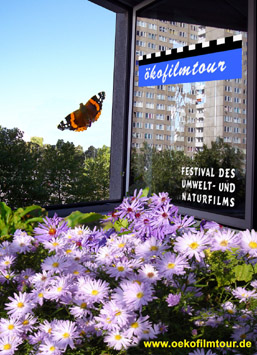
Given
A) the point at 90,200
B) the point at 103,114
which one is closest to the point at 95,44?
the point at 103,114

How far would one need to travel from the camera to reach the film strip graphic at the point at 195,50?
4.46 m

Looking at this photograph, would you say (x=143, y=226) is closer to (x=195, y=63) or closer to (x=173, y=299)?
(x=173, y=299)

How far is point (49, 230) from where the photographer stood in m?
0.67

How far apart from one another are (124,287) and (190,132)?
4.59m

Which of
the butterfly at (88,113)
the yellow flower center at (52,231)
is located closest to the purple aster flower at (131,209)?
the yellow flower center at (52,231)

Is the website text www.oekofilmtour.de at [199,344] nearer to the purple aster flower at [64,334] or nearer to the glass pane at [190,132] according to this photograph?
the purple aster flower at [64,334]

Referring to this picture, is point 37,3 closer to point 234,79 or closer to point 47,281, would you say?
point 234,79

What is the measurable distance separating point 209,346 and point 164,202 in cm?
25

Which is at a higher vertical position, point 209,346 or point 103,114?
point 103,114

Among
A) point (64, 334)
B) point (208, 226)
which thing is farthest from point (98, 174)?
point (64, 334)

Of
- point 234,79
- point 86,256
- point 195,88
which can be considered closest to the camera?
point 86,256

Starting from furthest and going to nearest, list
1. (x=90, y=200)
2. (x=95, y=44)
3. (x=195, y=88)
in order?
(x=95, y=44) → (x=90, y=200) → (x=195, y=88)

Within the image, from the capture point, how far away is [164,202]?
66 centimetres

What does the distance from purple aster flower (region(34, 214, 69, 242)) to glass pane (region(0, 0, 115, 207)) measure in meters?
4.29
